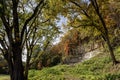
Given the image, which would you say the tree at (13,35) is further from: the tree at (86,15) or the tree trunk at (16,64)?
the tree at (86,15)

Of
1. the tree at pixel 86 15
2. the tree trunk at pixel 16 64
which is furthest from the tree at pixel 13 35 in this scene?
the tree at pixel 86 15

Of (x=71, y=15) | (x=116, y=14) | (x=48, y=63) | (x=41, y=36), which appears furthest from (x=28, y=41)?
(x=48, y=63)

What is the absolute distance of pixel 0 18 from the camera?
1316 cm

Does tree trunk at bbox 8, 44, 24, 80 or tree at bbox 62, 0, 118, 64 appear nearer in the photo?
tree trunk at bbox 8, 44, 24, 80

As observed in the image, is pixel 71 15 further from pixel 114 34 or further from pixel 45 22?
pixel 114 34

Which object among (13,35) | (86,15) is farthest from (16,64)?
(86,15)

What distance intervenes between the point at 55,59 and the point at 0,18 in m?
25.7

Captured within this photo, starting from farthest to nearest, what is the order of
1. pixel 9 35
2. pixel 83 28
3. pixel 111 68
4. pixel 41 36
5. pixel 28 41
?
pixel 83 28
pixel 111 68
pixel 41 36
pixel 28 41
pixel 9 35

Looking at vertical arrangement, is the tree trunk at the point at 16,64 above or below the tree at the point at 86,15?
below

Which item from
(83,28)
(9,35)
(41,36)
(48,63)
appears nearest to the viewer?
(9,35)

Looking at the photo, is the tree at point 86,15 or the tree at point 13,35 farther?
the tree at point 86,15

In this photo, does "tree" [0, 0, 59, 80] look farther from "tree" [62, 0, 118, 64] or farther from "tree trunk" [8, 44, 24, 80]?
"tree" [62, 0, 118, 64]

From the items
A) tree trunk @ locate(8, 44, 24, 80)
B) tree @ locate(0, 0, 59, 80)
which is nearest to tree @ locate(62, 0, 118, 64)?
tree @ locate(0, 0, 59, 80)

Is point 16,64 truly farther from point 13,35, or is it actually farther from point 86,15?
point 86,15
